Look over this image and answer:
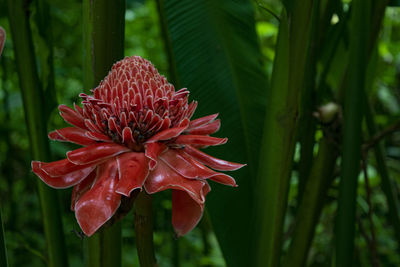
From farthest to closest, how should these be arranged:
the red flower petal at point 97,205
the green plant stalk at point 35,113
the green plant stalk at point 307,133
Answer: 1. the green plant stalk at point 307,133
2. the green plant stalk at point 35,113
3. the red flower petal at point 97,205

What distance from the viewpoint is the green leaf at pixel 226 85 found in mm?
521

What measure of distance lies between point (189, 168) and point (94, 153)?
6 cm

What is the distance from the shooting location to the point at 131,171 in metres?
0.26

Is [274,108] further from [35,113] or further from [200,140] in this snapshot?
[35,113]

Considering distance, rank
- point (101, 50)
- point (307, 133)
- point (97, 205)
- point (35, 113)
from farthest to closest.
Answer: point (307, 133) < point (35, 113) < point (101, 50) < point (97, 205)

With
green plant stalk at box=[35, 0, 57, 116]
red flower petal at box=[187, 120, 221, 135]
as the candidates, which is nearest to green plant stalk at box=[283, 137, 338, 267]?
red flower petal at box=[187, 120, 221, 135]

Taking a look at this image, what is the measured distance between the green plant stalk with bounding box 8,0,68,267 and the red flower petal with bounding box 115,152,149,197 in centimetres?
23

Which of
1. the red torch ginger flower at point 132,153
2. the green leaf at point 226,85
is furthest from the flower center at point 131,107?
the green leaf at point 226,85

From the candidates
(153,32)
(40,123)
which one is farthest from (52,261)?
(153,32)

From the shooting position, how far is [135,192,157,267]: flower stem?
0.28m

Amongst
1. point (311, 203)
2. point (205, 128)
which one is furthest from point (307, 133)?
point (205, 128)

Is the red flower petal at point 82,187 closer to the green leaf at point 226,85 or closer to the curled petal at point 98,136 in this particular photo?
the curled petal at point 98,136

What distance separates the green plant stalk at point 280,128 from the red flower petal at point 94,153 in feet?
0.54

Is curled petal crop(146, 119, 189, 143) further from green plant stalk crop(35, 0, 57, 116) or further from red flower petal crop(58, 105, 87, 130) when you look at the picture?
green plant stalk crop(35, 0, 57, 116)
